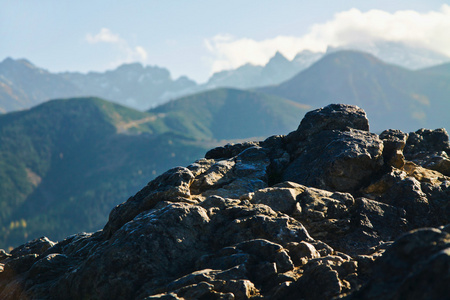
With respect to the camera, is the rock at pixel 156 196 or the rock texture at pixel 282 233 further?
the rock at pixel 156 196

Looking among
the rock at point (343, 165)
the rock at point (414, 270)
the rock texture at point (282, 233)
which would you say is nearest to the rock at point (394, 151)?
the rock texture at point (282, 233)

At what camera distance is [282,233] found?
82.1 ft

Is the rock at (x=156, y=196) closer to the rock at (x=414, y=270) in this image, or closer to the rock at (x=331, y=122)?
the rock at (x=331, y=122)

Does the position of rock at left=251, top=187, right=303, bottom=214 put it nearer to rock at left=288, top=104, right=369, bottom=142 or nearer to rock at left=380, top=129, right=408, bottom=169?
rock at left=380, top=129, right=408, bottom=169

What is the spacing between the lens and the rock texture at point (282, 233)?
68.0 feet

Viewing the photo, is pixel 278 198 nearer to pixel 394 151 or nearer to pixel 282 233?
pixel 282 233

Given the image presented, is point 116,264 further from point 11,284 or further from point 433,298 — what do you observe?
point 433,298

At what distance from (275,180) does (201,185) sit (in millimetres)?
6297

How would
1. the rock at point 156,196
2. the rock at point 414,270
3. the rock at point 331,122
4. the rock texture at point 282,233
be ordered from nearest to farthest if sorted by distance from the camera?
1. the rock at point 414,270
2. the rock texture at point 282,233
3. the rock at point 156,196
4. the rock at point 331,122

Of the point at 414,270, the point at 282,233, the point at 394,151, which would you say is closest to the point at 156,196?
the point at 282,233

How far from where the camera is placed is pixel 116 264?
24.2 m

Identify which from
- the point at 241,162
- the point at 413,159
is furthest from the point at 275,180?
the point at 413,159

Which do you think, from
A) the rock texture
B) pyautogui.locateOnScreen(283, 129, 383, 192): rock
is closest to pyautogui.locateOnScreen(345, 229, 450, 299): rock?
the rock texture

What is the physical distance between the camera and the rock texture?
2073 centimetres
